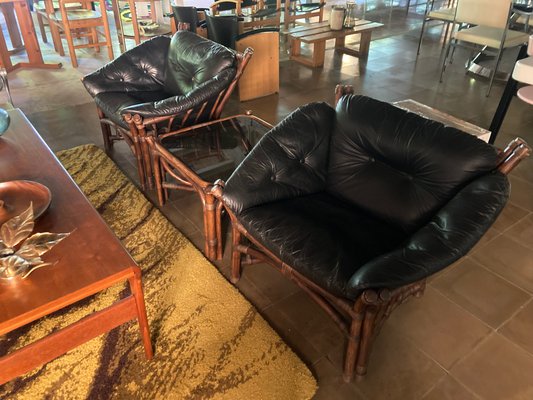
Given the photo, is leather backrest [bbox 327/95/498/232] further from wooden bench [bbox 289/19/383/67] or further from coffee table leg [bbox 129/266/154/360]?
wooden bench [bbox 289/19/383/67]

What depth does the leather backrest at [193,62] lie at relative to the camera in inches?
110

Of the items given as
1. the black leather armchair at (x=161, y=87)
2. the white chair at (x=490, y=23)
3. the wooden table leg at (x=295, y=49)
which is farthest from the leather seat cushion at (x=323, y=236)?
the wooden table leg at (x=295, y=49)

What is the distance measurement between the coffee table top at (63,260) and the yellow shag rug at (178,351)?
1.47ft

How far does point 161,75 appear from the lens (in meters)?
3.26

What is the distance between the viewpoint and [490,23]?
4.21 m

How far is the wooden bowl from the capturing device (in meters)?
1.82

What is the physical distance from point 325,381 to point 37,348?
1.04 meters

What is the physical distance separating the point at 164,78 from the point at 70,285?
6.93 ft

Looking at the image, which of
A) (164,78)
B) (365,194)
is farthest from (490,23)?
(365,194)

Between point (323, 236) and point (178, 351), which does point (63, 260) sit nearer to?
point (178, 351)

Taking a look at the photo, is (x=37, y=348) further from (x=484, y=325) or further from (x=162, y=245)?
(x=484, y=325)

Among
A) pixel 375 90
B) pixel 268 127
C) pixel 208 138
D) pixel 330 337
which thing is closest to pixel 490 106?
pixel 375 90

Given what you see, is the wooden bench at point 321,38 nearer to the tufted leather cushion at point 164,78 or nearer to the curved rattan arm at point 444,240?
the tufted leather cushion at point 164,78

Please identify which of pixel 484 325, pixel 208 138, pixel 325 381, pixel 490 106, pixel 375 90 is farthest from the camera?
pixel 375 90
